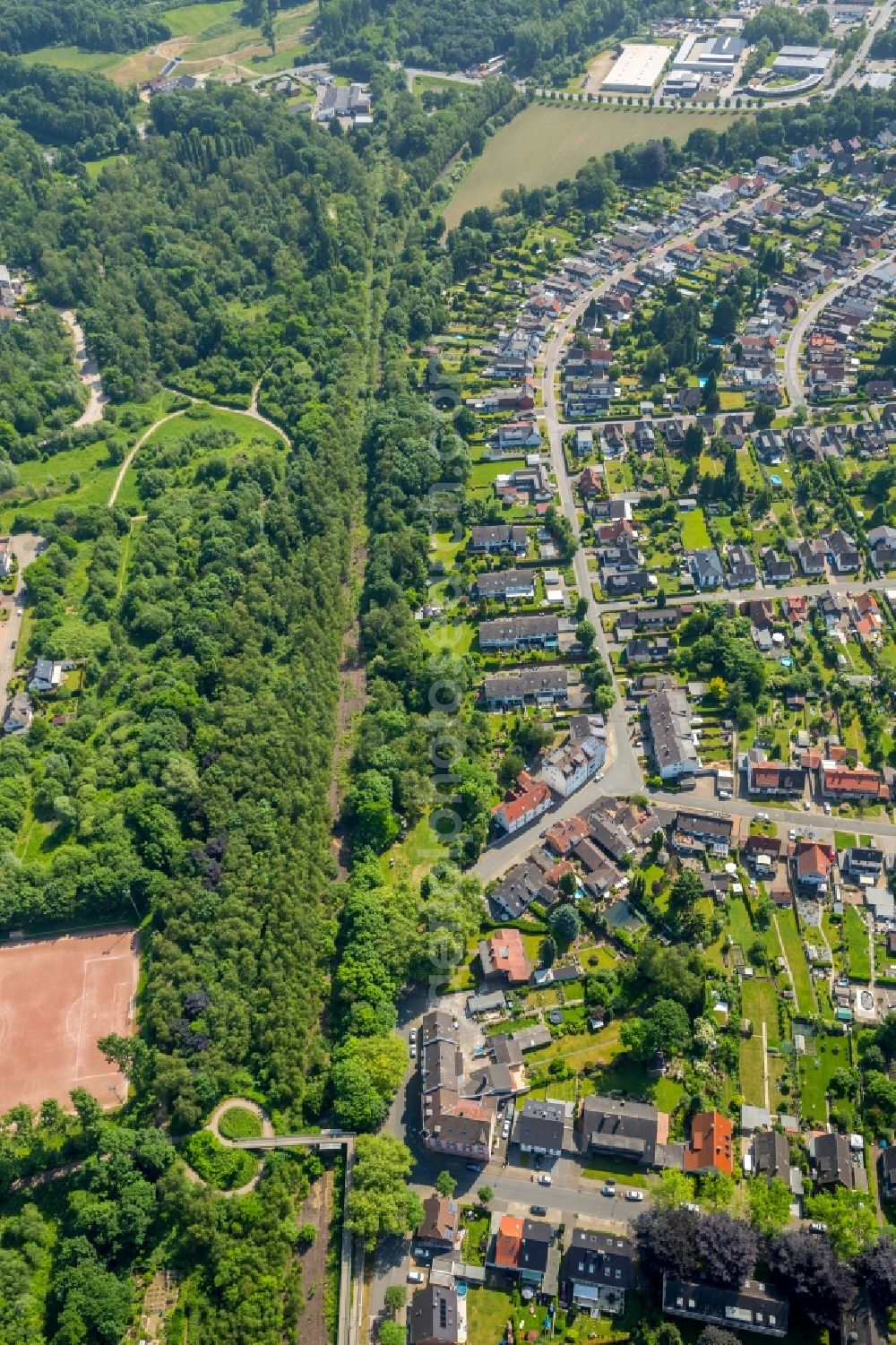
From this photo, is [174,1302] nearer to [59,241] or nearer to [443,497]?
[443,497]

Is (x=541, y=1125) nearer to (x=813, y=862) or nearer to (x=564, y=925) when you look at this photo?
(x=564, y=925)

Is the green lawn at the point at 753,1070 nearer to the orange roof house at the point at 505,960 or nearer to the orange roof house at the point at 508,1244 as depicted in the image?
the orange roof house at the point at 505,960

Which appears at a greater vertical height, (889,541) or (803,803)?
(889,541)

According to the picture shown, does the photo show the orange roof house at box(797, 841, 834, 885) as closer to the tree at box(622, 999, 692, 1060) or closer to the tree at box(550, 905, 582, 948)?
the tree at box(622, 999, 692, 1060)

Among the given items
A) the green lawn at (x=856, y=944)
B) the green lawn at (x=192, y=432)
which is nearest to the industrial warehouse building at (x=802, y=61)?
the green lawn at (x=192, y=432)

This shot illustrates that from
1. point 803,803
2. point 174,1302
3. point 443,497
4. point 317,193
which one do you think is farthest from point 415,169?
point 174,1302

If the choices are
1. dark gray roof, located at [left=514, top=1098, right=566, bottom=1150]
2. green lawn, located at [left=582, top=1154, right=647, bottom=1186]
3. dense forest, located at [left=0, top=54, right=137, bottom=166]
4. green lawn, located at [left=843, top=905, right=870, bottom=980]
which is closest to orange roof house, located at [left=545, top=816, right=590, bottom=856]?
green lawn, located at [left=843, top=905, right=870, bottom=980]

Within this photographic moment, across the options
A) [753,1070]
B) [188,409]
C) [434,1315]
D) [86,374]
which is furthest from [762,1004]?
[86,374]
